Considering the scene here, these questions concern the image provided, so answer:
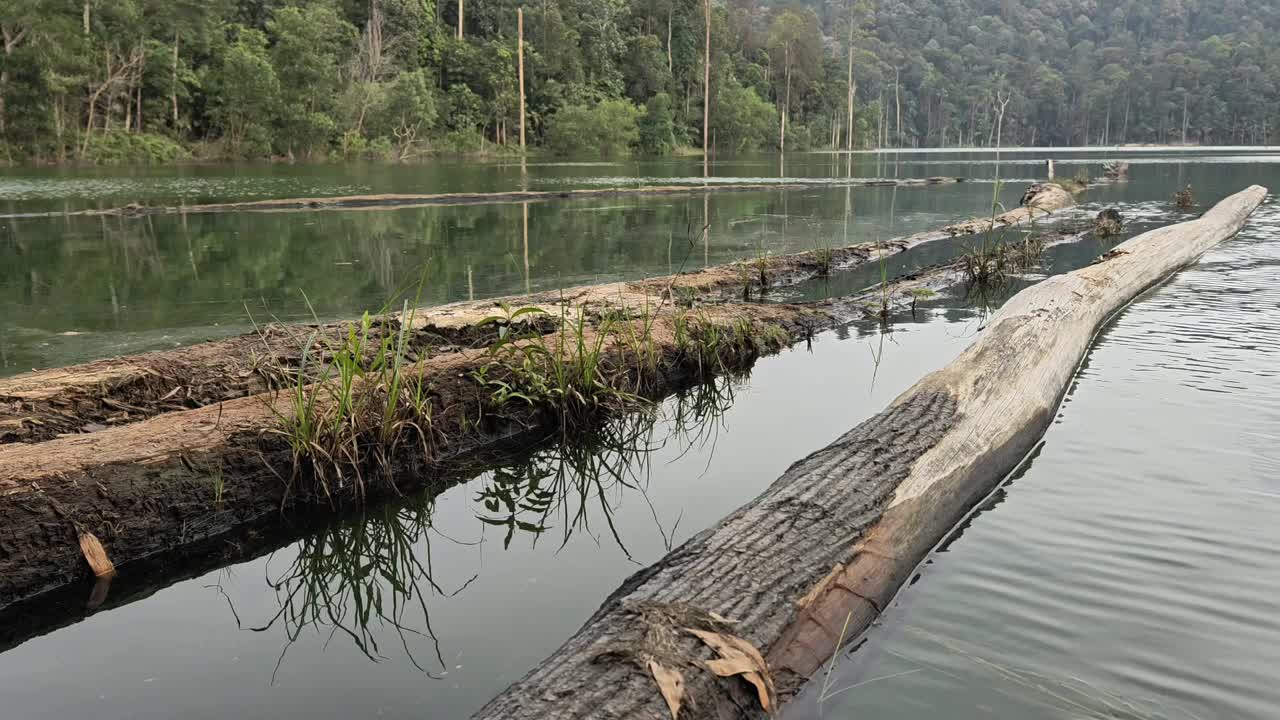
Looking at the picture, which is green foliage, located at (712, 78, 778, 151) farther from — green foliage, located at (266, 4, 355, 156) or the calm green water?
the calm green water

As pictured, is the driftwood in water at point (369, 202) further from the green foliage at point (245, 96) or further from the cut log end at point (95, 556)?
the green foliage at point (245, 96)

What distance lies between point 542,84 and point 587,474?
5370cm

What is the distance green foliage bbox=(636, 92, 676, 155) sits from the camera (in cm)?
5881

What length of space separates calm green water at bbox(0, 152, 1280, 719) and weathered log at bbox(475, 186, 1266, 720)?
14 cm

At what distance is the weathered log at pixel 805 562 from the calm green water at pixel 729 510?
0.14m

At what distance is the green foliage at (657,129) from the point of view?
193ft

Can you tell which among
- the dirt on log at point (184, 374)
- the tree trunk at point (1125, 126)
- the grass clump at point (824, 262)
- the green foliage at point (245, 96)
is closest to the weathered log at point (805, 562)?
the dirt on log at point (184, 374)

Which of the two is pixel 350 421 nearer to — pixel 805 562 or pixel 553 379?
pixel 553 379

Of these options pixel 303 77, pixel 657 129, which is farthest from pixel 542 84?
pixel 303 77

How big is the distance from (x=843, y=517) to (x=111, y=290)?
787cm

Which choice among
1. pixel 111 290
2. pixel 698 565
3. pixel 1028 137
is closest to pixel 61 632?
pixel 698 565

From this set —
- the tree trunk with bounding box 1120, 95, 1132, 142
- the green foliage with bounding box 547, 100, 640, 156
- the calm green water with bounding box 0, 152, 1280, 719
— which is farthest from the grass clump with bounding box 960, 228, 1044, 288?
the tree trunk with bounding box 1120, 95, 1132, 142

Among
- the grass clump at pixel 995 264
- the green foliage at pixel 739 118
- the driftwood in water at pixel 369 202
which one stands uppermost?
the green foliage at pixel 739 118

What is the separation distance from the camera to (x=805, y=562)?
255cm
